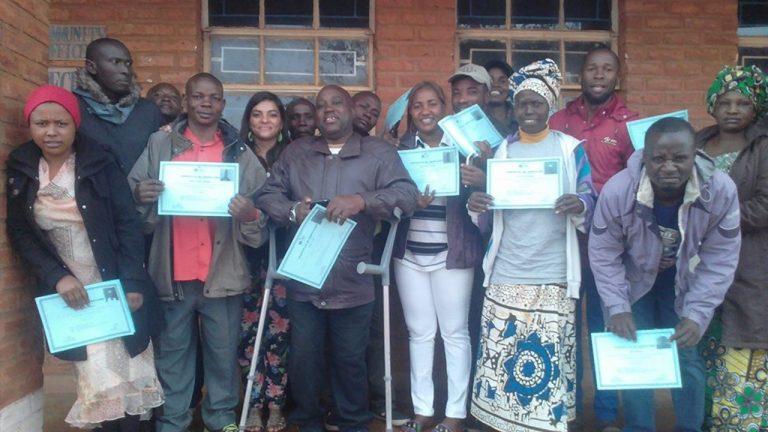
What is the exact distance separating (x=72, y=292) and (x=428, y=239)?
181cm

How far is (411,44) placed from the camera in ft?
18.7

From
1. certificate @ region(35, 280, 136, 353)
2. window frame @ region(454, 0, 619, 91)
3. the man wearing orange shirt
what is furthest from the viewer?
window frame @ region(454, 0, 619, 91)

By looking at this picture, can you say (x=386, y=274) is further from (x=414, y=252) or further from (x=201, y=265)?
(x=201, y=265)

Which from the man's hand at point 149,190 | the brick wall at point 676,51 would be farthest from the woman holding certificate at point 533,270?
the brick wall at point 676,51

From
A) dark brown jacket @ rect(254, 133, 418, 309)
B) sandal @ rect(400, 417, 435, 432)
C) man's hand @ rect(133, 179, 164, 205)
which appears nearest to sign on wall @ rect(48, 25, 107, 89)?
man's hand @ rect(133, 179, 164, 205)

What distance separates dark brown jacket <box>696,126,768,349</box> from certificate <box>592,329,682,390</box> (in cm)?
47

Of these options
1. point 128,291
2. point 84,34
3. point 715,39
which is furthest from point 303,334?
point 715,39

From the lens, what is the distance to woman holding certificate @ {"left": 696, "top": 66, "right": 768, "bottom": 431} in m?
3.75

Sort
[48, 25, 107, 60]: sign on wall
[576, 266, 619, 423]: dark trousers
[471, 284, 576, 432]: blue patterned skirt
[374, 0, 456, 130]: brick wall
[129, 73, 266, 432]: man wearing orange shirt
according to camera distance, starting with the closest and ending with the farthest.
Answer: [471, 284, 576, 432]: blue patterned skirt < [129, 73, 266, 432]: man wearing orange shirt < [576, 266, 619, 423]: dark trousers < [48, 25, 107, 60]: sign on wall < [374, 0, 456, 130]: brick wall

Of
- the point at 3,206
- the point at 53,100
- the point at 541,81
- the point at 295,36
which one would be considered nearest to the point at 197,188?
the point at 53,100

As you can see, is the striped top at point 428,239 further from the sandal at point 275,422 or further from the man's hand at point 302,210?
the sandal at point 275,422

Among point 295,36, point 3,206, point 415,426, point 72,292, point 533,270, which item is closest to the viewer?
point 72,292

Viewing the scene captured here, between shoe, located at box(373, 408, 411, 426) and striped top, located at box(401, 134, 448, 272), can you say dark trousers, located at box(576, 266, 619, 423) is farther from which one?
shoe, located at box(373, 408, 411, 426)

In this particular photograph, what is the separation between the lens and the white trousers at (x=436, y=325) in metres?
4.09
